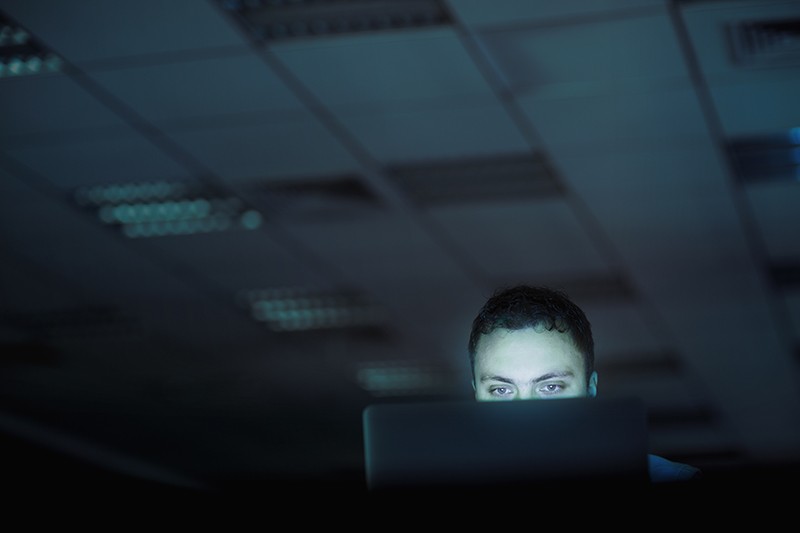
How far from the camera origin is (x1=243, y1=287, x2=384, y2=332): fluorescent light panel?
559cm

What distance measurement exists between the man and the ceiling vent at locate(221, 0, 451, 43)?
123 centimetres

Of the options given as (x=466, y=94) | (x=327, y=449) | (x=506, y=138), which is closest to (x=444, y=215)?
(x=506, y=138)

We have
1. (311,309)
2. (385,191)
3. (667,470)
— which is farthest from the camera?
(311,309)

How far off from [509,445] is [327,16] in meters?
2.27

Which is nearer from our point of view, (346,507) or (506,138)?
(346,507)

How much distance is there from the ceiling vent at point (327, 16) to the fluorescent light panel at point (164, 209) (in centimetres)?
119

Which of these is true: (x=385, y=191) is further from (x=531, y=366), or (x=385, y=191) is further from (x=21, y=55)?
(x=531, y=366)

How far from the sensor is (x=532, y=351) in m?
2.15

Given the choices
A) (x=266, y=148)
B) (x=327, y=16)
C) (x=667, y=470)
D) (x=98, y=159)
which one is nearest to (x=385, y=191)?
(x=266, y=148)

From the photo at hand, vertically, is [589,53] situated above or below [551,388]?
above

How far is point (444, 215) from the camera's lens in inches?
179

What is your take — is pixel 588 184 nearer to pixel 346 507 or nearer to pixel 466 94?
pixel 466 94

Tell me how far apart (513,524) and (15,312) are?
5.18 meters

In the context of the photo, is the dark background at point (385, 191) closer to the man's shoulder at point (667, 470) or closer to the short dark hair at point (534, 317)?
the man's shoulder at point (667, 470)
